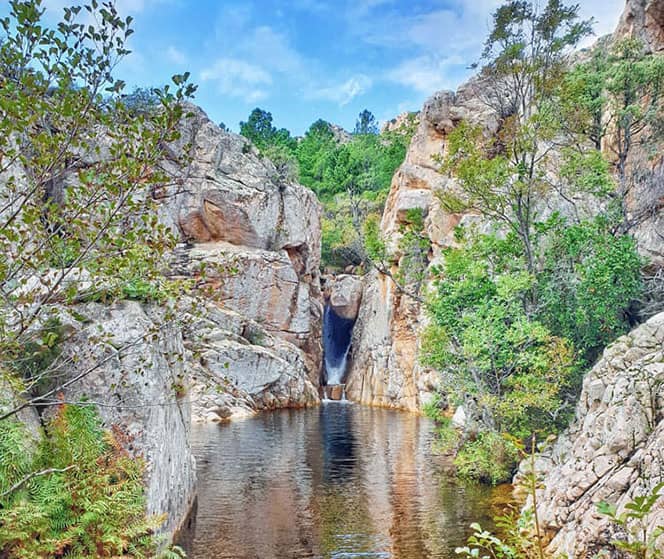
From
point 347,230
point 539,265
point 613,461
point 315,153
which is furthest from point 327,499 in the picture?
point 315,153

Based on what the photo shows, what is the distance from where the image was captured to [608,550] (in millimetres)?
8039

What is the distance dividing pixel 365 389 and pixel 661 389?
106ft

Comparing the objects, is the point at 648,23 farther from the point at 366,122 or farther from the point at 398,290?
the point at 366,122

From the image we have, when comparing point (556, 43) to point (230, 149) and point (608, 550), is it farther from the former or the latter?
point (230, 149)

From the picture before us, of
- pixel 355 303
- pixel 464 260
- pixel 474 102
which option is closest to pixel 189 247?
pixel 355 303

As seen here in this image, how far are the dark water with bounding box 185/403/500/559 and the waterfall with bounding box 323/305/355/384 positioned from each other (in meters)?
23.7

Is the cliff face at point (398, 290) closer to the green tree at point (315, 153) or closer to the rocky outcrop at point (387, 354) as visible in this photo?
the rocky outcrop at point (387, 354)

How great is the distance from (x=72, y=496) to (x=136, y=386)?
7.80 ft

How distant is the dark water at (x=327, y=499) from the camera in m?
11.6

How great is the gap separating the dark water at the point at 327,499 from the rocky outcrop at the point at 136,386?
1522mm

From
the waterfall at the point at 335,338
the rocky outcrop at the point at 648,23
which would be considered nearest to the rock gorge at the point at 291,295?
the rocky outcrop at the point at 648,23

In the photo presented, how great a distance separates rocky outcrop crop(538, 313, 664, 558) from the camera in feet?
27.8

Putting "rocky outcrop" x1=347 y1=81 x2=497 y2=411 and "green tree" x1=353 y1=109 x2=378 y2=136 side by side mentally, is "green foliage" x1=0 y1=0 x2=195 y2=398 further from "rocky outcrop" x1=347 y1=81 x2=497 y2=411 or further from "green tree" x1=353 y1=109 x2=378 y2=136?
"green tree" x1=353 y1=109 x2=378 y2=136

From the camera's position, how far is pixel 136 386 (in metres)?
10.5
